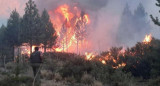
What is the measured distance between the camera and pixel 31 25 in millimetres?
41781

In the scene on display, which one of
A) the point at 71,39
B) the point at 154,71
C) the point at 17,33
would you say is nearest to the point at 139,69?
the point at 154,71

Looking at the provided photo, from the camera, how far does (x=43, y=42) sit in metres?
44.4

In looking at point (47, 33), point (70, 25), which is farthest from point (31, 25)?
point (70, 25)

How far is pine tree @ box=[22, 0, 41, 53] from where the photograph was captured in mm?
41625

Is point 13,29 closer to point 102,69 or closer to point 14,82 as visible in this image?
point 102,69

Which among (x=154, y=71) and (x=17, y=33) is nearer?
(x=154, y=71)

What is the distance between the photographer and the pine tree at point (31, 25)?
41625mm

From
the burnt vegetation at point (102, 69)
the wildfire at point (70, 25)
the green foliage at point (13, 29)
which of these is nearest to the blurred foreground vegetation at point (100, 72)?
the burnt vegetation at point (102, 69)

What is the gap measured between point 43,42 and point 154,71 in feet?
92.7

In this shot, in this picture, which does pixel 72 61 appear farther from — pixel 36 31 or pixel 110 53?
pixel 36 31

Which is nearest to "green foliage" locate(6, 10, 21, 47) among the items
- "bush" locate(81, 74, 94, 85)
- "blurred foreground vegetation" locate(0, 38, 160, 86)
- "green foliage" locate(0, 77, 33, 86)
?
"blurred foreground vegetation" locate(0, 38, 160, 86)

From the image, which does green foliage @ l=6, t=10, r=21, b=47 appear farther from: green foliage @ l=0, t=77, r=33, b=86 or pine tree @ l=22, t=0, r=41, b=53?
green foliage @ l=0, t=77, r=33, b=86

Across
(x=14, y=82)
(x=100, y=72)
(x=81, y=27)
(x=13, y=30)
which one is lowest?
(x=14, y=82)

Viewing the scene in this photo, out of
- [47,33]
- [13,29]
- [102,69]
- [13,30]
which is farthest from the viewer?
[47,33]
